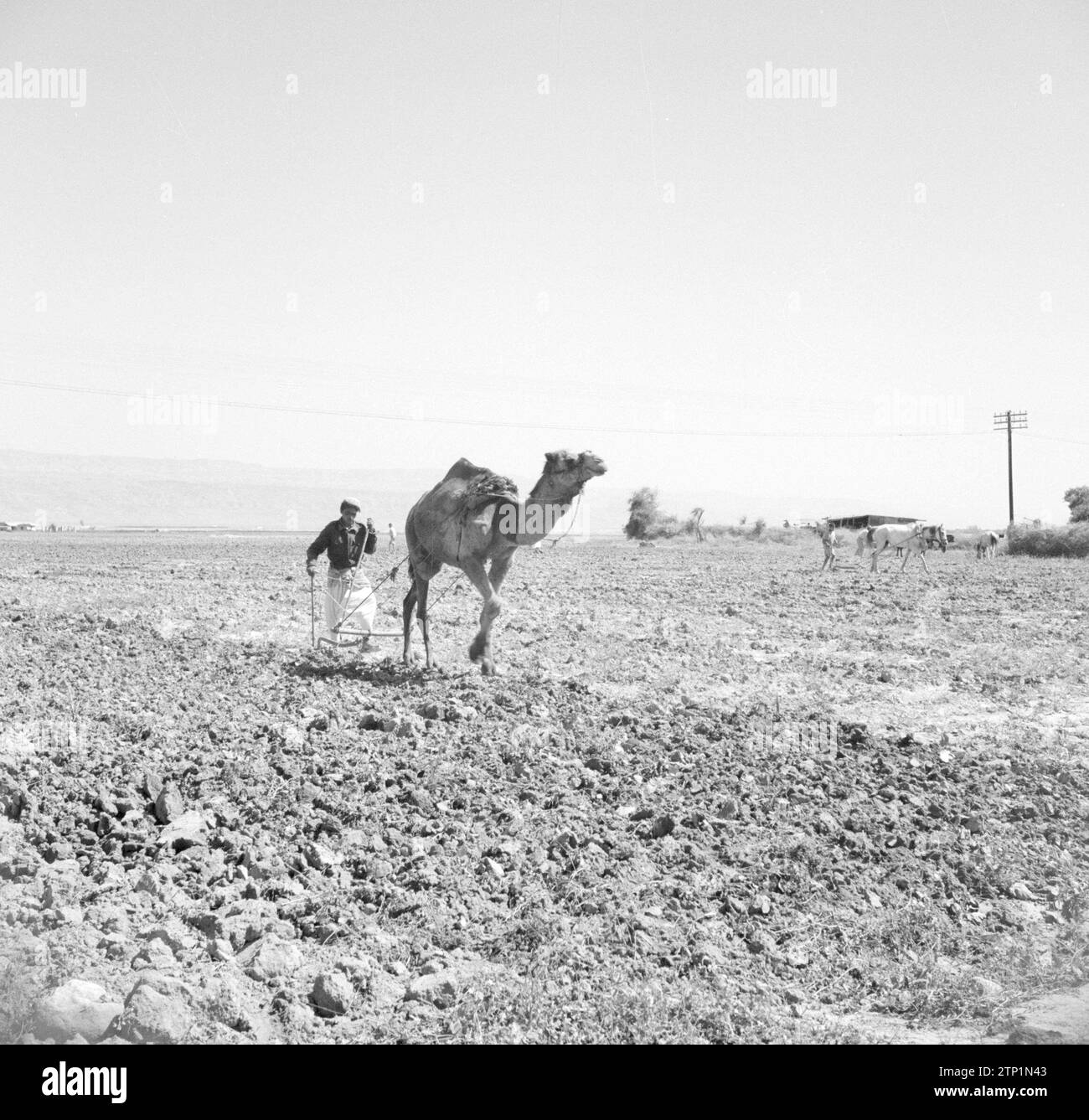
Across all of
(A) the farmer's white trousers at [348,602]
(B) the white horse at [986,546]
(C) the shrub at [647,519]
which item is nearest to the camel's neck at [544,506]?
(A) the farmer's white trousers at [348,602]

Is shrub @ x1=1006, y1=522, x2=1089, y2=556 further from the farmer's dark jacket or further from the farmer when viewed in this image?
the farmer's dark jacket

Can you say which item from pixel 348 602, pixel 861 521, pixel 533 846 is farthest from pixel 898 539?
pixel 861 521

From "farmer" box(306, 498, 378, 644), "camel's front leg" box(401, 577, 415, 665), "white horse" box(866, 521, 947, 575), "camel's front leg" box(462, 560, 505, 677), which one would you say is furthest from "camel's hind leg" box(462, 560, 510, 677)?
"white horse" box(866, 521, 947, 575)

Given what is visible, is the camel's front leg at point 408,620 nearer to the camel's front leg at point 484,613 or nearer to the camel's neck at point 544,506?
the camel's front leg at point 484,613

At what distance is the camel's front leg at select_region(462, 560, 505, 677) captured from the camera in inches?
364

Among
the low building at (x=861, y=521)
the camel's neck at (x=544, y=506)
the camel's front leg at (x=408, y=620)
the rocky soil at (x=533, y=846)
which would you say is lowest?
the rocky soil at (x=533, y=846)

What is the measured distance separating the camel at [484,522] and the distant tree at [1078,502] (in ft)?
151

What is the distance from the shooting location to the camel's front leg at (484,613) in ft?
30.4

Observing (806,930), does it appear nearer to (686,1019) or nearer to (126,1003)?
(686,1019)

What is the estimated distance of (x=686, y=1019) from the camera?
11.7 feet

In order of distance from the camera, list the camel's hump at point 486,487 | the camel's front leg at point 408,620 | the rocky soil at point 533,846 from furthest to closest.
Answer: the camel's front leg at point 408,620 → the camel's hump at point 486,487 → the rocky soil at point 533,846

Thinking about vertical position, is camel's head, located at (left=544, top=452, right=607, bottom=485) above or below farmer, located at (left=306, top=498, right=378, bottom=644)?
above

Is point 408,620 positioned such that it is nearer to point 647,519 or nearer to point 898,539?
point 898,539

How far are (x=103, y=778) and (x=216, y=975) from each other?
2.57m
